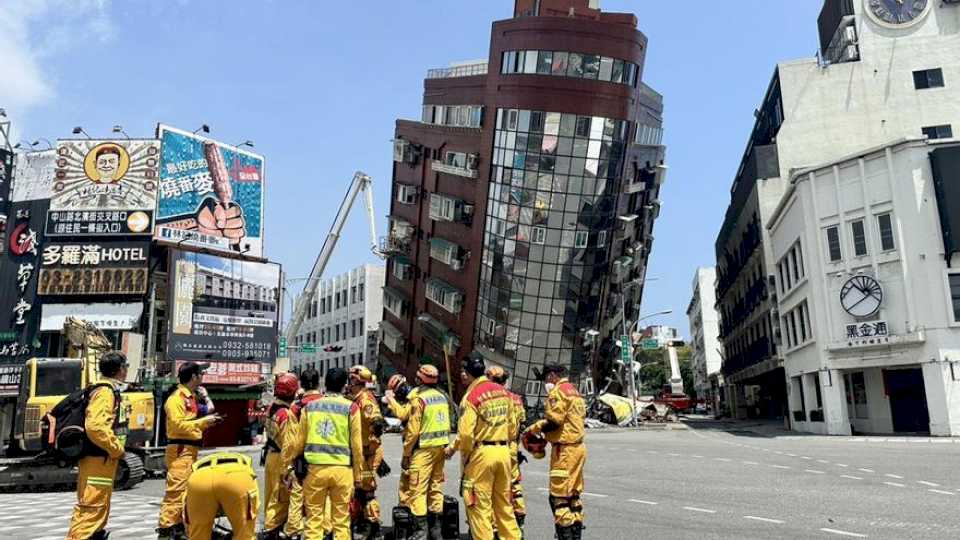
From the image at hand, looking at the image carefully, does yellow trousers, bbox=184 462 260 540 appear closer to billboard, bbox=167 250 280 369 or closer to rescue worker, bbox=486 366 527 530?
rescue worker, bbox=486 366 527 530

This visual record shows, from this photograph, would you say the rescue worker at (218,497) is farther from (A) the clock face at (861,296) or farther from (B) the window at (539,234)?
(B) the window at (539,234)

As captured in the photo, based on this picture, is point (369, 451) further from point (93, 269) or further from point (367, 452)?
point (93, 269)

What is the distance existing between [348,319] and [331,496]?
2765 inches

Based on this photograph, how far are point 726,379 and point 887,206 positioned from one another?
40.8m

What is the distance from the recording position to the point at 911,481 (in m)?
13.8

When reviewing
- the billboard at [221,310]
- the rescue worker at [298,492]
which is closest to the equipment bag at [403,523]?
the rescue worker at [298,492]

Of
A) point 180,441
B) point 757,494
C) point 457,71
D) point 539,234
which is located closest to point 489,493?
point 180,441

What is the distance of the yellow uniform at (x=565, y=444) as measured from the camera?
8.10 meters

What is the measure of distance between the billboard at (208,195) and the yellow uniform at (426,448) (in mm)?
34942

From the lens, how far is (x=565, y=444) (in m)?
8.41

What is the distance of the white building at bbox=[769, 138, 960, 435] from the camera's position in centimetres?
2788

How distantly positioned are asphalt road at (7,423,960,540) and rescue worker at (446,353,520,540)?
1.70 meters

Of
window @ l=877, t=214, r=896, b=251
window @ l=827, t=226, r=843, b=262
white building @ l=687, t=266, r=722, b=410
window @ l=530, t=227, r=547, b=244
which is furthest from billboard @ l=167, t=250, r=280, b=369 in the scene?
white building @ l=687, t=266, r=722, b=410

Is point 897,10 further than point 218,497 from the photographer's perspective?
Yes
